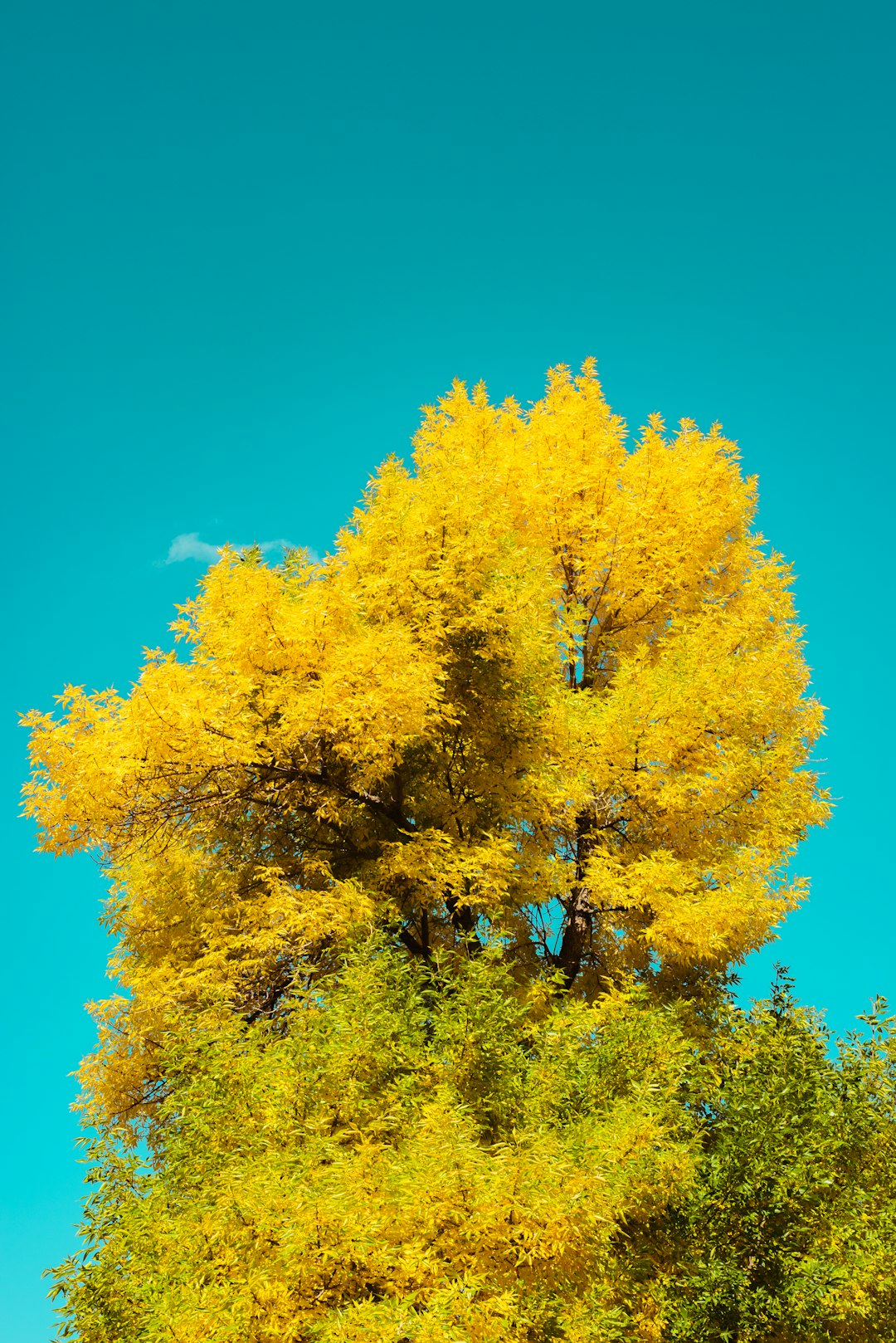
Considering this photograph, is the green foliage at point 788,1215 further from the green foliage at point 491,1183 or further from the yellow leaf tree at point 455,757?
the yellow leaf tree at point 455,757

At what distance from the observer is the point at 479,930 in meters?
11.7

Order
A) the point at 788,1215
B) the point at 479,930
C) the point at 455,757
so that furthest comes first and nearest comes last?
the point at 455,757
the point at 479,930
the point at 788,1215

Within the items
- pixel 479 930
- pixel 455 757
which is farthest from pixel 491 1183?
pixel 455 757

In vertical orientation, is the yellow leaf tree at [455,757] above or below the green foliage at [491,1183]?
above

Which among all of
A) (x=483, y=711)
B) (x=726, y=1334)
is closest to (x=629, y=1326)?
(x=726, y=1334)

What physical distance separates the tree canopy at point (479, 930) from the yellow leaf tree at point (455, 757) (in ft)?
0.18

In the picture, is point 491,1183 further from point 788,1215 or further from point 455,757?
point 455,757

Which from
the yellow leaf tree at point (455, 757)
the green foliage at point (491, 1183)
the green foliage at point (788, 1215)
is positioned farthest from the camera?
the yellow leaf tree at point (455, 757)

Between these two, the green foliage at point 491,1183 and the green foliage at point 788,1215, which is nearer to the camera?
the green foliage at point 491,1183

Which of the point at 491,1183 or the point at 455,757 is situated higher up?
the point at 455,757

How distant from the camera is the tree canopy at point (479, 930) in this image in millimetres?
7992

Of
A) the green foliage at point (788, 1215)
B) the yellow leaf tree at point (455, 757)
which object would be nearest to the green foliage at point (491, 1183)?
the green foliage at point (788, 1215)

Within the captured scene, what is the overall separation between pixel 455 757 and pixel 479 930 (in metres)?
2.17

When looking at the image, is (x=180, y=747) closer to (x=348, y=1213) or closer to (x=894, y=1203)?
(x=348, y=1213)
